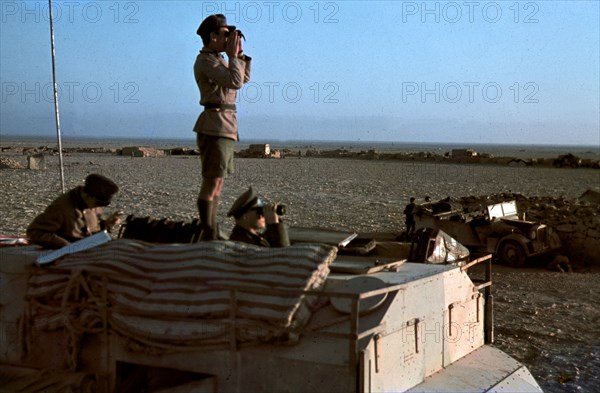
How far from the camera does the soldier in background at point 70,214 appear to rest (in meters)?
6.84

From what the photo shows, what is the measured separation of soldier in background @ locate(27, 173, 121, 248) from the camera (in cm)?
684

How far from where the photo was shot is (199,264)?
598cm

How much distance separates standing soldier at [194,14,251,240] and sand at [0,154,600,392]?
4.90 m

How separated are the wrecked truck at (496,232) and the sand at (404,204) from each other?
1.86ft

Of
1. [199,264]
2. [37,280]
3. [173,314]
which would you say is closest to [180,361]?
[173,314]

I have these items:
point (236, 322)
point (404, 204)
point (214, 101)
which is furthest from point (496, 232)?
point (236, 322)

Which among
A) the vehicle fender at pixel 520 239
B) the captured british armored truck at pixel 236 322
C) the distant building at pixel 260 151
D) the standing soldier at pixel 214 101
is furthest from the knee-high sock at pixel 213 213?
the distant building at pixel 260 151

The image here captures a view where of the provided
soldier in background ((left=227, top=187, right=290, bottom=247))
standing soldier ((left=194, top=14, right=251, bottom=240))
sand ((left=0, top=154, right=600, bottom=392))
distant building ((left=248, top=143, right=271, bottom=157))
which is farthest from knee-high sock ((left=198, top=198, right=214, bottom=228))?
distant building ((left=248, top=143, right=271, bottom=157))

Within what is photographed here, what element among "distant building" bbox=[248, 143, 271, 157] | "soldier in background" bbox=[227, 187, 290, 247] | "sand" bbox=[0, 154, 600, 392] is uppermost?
"soldier in background" bbox=[227, 187, 290, 247]

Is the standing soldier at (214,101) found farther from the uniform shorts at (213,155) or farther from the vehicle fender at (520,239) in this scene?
the vehicle fender at (520,239)

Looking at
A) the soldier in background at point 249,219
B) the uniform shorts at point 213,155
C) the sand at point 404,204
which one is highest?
the uniform shorts at point 213,155

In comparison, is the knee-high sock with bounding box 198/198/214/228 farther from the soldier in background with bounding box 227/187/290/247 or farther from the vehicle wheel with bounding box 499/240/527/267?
the vehicle wheel with bounding box 499/240/527/267

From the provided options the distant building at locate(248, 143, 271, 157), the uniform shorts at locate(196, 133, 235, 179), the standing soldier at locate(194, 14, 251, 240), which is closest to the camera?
the standing soldier at locate(194, 14, 251, 240)

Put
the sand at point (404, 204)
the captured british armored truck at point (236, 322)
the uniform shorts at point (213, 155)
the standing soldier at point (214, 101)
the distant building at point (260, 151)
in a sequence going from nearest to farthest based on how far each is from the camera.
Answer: the captured british armored truck at point (236, 322), the standing soldier at point (214, 101), the uniform shorts at point (213, 155), the sand at point (404, 204), the distant building at point (260, 151)
